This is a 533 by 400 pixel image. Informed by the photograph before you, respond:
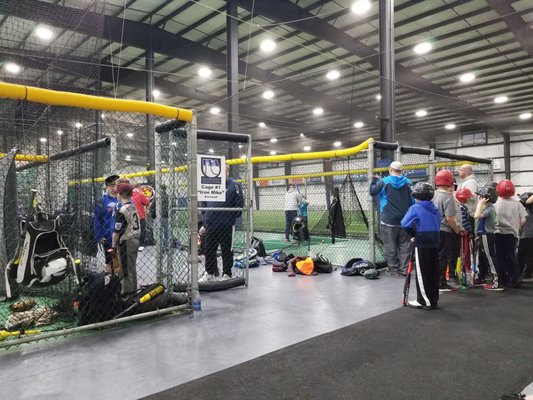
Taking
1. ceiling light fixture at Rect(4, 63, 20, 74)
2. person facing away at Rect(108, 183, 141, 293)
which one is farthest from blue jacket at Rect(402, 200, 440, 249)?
ceiling light fixture at Rect(4, 63, 20, 74)

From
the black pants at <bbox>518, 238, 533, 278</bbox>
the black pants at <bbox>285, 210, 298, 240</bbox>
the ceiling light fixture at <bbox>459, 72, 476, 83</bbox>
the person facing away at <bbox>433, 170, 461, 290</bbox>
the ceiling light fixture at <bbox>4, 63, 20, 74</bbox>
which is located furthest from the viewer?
the ceiling light fixture at <bbox>459, 72, 476, 83</bbox>

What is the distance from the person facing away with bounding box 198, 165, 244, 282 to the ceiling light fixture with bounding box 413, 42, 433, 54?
9.71 m

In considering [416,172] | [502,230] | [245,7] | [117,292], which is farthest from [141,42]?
[502,230]

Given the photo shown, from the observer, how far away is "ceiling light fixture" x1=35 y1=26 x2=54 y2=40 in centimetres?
697

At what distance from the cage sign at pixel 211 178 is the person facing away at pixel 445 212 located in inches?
109

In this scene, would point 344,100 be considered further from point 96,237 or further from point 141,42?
point 96,237

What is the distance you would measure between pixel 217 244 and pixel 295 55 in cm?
999

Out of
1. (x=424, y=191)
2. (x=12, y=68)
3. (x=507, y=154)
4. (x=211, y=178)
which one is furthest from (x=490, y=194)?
(x=507, y=154)

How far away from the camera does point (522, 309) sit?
161 inches

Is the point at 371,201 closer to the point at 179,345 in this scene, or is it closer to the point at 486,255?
the point at 486,255

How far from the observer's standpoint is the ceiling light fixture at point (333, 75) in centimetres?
1286

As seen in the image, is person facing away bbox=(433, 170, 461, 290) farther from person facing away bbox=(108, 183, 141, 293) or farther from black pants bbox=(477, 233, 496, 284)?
person facing away bbox=(108, 183, 141, 293)

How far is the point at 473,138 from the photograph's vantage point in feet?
73.1

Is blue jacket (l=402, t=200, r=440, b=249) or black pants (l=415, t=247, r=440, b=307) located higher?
blue jacket (l=402, t=200, r=440, b=249)
